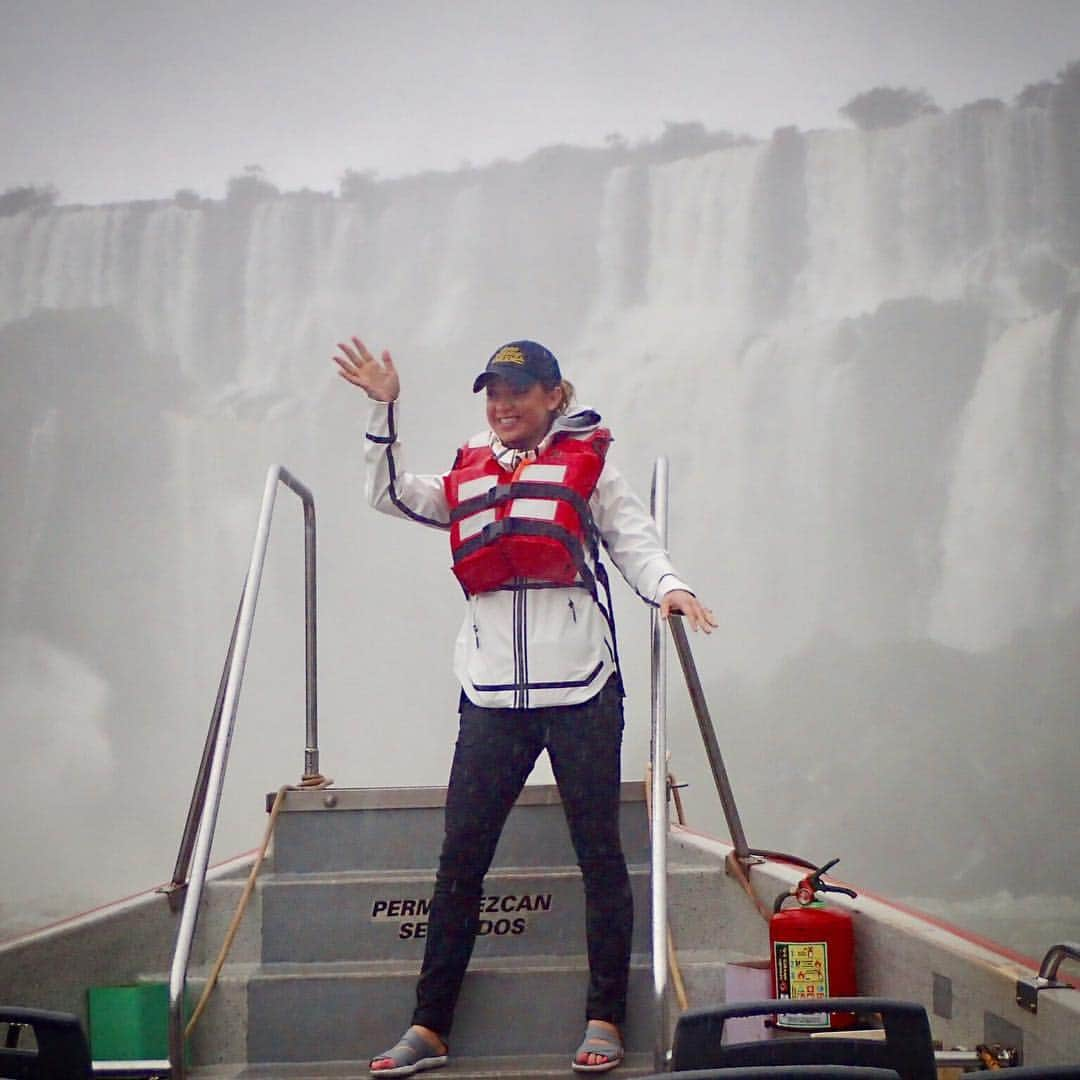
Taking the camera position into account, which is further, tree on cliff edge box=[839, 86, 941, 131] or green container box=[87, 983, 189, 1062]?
tree on cliff edge box=[839, 86, 941, 131]

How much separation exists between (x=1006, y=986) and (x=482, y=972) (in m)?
0.95

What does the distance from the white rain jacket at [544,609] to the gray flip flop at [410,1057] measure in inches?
23.7

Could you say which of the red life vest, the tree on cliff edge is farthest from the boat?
the tree on cliff edge

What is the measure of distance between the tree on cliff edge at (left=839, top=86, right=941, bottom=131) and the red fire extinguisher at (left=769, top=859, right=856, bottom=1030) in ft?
23.0

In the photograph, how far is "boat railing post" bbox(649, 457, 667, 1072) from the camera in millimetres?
2057

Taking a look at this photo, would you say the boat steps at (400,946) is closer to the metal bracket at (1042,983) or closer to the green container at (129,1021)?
the green container at (129,1021)

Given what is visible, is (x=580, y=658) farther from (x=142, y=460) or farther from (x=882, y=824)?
(x=142, y=460)

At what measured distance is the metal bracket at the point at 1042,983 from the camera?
1994mm

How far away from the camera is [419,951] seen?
8.61 ft

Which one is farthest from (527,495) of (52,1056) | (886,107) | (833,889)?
(886,107)

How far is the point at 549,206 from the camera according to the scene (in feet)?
28.4

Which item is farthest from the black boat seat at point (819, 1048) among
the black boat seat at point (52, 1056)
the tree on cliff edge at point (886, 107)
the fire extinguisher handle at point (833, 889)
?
the tree on cliff edge at point (886, 107)

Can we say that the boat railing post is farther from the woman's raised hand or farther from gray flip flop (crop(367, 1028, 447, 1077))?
the woman's raised hand

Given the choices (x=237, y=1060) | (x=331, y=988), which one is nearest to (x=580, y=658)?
(x=331, y=988)
